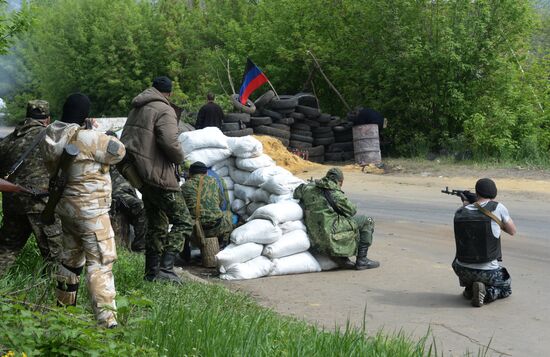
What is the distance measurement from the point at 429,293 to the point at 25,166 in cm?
413

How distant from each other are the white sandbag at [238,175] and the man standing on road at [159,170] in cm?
339

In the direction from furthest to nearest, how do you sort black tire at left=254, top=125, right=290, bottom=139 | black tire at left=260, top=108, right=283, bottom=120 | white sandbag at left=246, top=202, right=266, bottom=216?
1. black tire at left=260, top=108, right=283, bottom=120
2. black tire at left=254, top=125, right=290, bottom=139
3. white sandbag at left=246, top=202, right=266, bottom=216

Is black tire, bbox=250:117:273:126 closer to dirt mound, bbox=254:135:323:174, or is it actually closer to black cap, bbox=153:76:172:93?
dirt mound, bbox=254:135:323:174

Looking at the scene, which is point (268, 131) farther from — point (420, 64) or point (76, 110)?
point (76, 110)

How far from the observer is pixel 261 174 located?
10.9 m

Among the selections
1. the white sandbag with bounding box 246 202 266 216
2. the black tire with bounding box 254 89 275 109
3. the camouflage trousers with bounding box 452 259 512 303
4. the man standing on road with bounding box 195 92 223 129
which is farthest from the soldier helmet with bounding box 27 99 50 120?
the black tire with bounding box 254 89 275 109

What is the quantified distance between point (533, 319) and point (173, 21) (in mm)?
34983

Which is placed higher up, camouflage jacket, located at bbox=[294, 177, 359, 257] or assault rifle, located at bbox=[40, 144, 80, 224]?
assault rifle, located at bbox=[40, 144, 80, 224]

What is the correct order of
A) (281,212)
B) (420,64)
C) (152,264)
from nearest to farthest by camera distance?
(152,264), (281,212), (420,64)

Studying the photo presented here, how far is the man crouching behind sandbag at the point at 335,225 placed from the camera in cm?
952

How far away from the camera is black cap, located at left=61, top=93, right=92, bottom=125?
227 inches

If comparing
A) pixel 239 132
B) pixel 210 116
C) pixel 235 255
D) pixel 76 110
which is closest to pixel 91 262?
pixel 76 110

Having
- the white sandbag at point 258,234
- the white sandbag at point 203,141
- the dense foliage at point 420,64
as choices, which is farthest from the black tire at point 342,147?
the white sandbag at point 258,234

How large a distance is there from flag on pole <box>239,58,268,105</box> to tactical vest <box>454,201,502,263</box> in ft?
47.5
